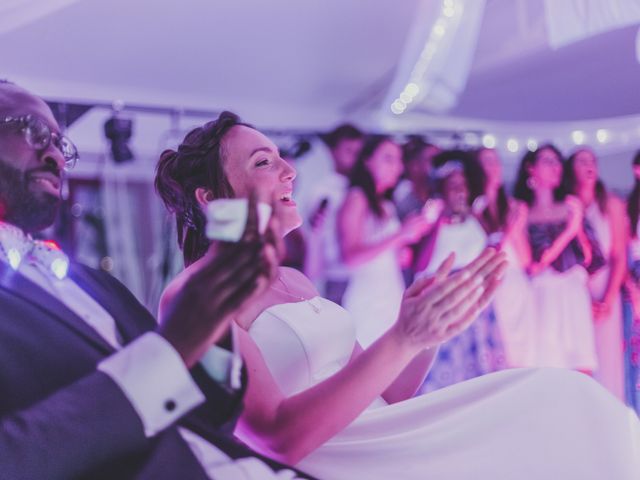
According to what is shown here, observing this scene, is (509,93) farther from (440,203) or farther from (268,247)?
(268,247)

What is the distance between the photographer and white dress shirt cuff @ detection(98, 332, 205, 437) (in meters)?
0.80

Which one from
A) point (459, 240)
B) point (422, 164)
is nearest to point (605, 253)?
point (459, 240)

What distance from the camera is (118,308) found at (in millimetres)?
1082

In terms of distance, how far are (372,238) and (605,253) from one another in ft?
3.91

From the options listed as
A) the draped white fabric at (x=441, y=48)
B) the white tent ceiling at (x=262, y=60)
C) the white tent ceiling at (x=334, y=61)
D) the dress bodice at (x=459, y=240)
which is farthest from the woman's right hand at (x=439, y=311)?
the dress bodice at (x=459, y=240)

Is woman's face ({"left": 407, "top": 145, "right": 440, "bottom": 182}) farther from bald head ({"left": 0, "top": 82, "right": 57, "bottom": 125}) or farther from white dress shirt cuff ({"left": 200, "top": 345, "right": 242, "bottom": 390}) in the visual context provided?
white dress shirt cuff ({"left": 200, "top": 345, "right": 242, "bottom": 390})

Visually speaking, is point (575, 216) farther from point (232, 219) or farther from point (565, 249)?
point (232, 219)

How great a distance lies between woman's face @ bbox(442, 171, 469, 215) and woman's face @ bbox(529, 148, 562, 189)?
18.1 inches

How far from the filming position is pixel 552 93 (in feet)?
9.53

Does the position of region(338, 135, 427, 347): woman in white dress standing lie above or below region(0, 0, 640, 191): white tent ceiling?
below

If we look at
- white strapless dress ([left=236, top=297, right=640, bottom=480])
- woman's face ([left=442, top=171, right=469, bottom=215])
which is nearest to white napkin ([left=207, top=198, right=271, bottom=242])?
white strapless dress ([left=236, top=297, right=640, bottom=480])

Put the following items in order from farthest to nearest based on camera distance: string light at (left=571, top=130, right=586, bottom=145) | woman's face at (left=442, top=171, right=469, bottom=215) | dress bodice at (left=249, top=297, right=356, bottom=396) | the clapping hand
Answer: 1. woman's face at (left=442, top=171, right=469, bottom=215)
2. string light at (left=571, top=130, right=586, bottom=145)
3. dress bodice at (left=249, top=297, right=356, bottom=396)
4. the clapping hand

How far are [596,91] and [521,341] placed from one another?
1.91 metres

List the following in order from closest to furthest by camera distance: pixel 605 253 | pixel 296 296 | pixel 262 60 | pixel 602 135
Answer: pixel 296 296 → pixel 602 135 → pixel 605 253 → pixel 262 60
